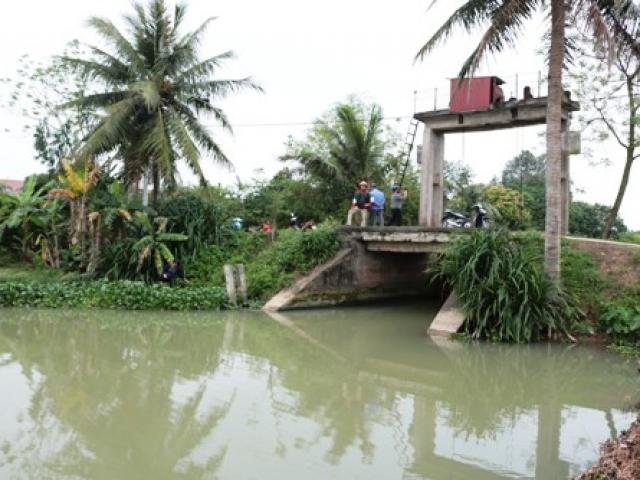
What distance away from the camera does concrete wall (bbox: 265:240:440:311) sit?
16281 millimetres

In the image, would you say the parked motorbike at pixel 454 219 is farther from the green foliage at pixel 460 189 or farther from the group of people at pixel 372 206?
the green foliage at pixel 460 189

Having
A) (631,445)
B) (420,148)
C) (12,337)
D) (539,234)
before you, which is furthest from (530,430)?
(420,148)

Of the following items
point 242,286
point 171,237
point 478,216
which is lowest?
point 242,286

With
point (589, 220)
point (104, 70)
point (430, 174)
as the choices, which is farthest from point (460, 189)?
point (104, 70)

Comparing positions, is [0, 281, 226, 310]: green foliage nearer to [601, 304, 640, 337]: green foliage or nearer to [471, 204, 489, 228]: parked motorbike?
[471, 204, 489, 228]: parked motorbike

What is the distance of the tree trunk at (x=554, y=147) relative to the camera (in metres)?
12.0

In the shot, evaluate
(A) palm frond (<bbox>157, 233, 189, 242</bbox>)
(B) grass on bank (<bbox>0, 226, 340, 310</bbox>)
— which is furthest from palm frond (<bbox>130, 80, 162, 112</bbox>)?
(B) grass on bank (<bbox>0, 226, 340, 310</bbox>)

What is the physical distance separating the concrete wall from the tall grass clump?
462cm

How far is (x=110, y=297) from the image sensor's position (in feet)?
49.3

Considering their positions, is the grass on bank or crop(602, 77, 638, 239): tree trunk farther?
crop(602, 77, 638, 239): tree trunk

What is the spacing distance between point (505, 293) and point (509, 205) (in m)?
18.8

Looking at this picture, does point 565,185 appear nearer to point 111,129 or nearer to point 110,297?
point 110,297

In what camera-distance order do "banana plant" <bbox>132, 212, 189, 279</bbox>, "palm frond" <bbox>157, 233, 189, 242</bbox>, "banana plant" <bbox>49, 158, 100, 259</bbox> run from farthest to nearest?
"palm frond" <bbox>157, 233, 189, 242</bbox> → "banana plant" <bbox>132, 212, 189, 279</bbox> → "banana plant" <bbox>49, 158, 100, 259</bbox>

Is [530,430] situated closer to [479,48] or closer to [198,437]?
[198,437]
